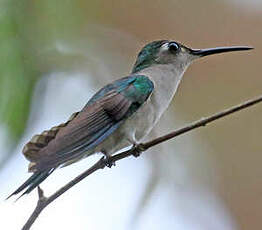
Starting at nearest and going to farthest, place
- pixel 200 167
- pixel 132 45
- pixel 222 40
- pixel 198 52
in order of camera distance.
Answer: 1. pixel 198 52
2. pixel 222 40
3. pixel 132 45
4. pixel 200 167

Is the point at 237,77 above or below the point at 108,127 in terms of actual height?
below

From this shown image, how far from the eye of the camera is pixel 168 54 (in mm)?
2705

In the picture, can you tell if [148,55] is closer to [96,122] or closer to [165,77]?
[165,77]

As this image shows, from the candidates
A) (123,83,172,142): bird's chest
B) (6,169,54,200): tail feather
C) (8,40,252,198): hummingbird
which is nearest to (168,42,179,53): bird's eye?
(8,40,252,198): hummingbird

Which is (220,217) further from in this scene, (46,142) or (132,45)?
(46,142)

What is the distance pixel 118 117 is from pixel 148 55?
650 millimetres

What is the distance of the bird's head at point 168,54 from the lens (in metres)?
2.58

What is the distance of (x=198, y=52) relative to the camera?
8.41ft

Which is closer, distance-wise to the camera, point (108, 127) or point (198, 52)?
point (108, 127)

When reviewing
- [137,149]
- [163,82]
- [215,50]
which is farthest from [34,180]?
[215,50]

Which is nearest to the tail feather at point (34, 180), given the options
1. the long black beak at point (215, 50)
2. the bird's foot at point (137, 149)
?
the bird's foot at point (137, 149)

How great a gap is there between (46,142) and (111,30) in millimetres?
1661

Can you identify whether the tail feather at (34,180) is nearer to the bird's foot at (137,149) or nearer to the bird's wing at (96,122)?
the bird's wing at (96,122)

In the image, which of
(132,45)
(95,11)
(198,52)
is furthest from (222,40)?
(95,11)
